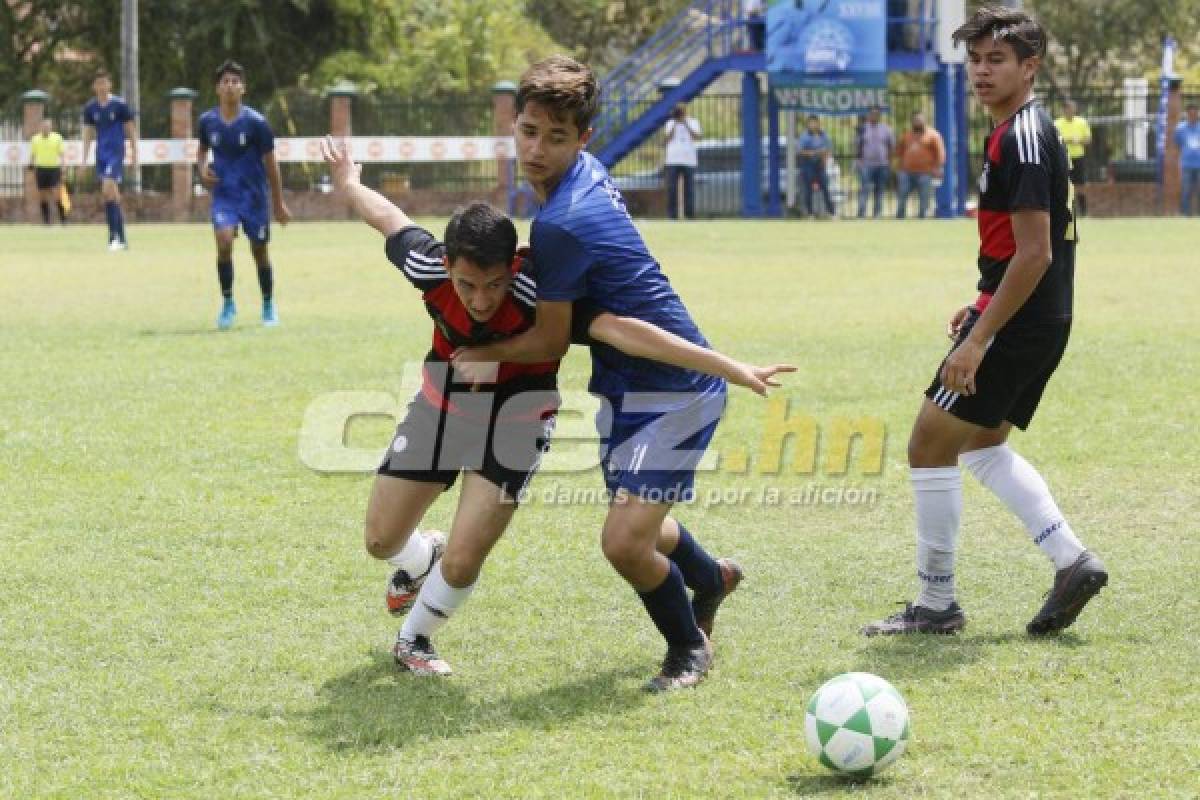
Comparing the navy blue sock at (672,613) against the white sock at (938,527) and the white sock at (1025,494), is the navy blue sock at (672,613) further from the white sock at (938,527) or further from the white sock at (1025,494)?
the white sock at (1025,494)

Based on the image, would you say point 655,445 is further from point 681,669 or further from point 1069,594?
point 1069,594

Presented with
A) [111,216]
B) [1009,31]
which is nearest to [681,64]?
[111,216]

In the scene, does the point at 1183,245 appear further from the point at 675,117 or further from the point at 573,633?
the point at 573,633

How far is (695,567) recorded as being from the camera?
605 cm

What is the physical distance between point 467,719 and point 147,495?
12.2ft

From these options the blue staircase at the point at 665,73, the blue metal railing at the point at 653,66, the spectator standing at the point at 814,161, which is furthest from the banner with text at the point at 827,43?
the blue metal railing at the point at 653,66

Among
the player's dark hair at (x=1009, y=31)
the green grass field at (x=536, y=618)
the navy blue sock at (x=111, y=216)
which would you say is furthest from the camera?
the navy blue sock at (x=111, y=216)

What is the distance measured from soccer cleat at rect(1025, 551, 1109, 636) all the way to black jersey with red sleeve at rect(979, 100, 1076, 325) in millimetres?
827

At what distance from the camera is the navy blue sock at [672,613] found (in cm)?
558

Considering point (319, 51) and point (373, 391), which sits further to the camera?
point (319, 51)

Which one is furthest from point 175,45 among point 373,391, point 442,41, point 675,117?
point 373,391

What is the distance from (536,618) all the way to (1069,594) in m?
1.82

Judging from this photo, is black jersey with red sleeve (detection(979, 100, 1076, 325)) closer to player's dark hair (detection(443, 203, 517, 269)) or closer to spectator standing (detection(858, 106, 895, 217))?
player's dark hair (detection(443, 203, 517, 269))

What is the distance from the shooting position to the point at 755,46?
3309cm
